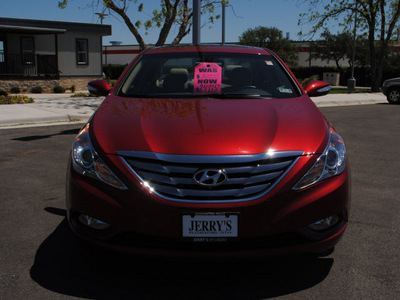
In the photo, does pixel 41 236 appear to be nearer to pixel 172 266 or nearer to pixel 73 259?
pixel 73 259

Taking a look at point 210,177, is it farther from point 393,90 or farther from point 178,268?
point 393,90

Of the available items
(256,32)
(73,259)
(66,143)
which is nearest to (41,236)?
(73,259)

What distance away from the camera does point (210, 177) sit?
266 centimetres

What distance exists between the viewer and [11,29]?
2489 centimetres

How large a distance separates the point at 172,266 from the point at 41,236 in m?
1.23

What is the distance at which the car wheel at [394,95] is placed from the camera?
744 inches

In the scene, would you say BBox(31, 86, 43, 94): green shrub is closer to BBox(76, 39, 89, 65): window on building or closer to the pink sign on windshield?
BBox(76, 39, 89, 65): window on building

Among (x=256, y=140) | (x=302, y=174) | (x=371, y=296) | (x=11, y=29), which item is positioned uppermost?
(x=11, y=29)

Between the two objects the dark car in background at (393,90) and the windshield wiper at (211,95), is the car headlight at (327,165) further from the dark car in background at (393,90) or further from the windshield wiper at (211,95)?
the dark car in background at (393,90)

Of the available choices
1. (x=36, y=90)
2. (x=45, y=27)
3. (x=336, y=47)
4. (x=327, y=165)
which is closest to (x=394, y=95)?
(x=36, y=90)

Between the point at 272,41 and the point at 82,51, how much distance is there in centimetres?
3170

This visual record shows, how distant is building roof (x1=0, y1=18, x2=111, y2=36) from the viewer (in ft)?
81.9

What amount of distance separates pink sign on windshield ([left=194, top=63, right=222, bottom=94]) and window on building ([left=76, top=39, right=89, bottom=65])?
25.6 meters

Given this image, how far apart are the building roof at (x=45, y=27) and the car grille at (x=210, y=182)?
24.6 metres
